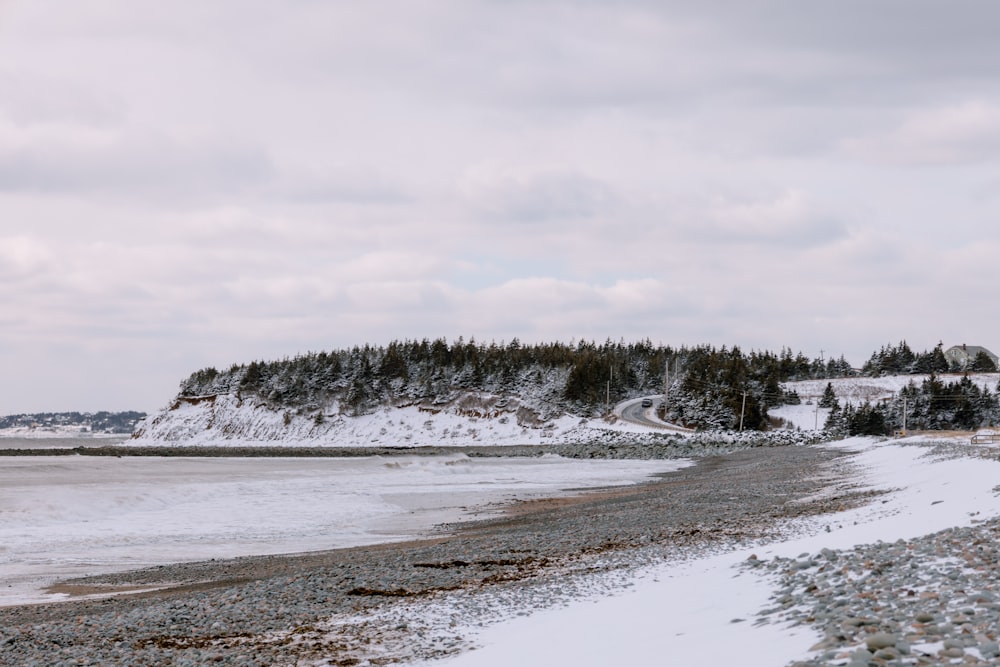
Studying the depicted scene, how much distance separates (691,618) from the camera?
10.6 meters

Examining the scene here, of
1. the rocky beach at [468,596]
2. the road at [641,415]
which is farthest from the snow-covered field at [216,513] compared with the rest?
the road at [641,415]

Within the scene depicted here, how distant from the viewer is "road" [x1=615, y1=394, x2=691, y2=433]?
112281 millimetres

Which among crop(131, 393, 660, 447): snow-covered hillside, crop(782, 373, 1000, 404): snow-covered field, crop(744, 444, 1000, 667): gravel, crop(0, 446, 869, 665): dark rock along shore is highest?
crop(782, 373, 1000, 404): snow-covered field

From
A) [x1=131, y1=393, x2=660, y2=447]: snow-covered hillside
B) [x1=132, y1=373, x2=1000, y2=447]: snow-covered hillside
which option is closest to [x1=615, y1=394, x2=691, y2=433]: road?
[x1=131, y1=393, x2=660, y2=447]: snow-covered hillside

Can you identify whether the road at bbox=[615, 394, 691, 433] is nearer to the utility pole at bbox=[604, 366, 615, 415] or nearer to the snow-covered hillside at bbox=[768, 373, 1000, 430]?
the utility pole at bbox=[604, 366, 615, 415]

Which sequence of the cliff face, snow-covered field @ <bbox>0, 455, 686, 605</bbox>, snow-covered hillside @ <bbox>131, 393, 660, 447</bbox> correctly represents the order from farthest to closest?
1. the cliff face
2. snow-covered hillside @ <bbox>131, 393, 660, 447</bbox>
3. snow-covered field @ <bbox>0, 455, 686, 605</bbox>

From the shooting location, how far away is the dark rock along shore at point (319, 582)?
40.3 feet

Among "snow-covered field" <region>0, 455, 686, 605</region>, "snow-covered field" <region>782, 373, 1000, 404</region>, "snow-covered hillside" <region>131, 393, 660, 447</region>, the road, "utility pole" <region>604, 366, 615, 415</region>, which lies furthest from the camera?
"utility pole" <region>604, 366, 615, 415</region>

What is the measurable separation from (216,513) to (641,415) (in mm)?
96402

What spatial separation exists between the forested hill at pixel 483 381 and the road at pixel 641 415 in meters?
2.72

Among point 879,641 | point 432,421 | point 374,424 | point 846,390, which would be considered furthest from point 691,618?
point 846,390

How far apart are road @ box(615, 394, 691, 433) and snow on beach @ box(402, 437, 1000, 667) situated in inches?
3731

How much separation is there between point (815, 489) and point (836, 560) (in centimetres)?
2109

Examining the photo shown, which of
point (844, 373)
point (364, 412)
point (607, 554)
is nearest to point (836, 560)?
point (607, 554)
